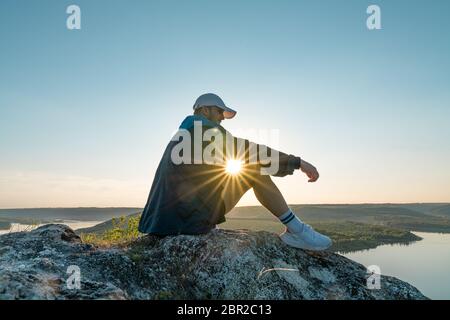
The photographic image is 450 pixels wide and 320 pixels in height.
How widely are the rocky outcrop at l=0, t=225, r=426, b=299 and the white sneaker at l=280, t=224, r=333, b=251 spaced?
0.12 metres

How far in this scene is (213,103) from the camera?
646cm

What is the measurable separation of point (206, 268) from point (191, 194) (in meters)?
1.22

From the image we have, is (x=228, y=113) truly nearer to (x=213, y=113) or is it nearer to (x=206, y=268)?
(x=213, y=113)

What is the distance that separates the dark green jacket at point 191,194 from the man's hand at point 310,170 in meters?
0.10

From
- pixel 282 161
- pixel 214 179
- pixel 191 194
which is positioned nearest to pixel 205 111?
pixel 214 179

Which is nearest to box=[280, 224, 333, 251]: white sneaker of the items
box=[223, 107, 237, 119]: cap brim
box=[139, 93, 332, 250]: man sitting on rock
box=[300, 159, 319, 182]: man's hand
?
box=[139, 93, 332, 250]: man sitting on rock

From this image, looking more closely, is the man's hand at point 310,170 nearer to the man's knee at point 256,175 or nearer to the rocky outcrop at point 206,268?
the man's knee at point 256,175

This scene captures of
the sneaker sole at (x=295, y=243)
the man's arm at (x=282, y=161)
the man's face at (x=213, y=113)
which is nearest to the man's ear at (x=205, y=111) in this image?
the man's face at (x=213, y=113)

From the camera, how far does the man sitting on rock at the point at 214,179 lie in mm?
5922

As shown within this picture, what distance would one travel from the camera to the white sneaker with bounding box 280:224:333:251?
593cm

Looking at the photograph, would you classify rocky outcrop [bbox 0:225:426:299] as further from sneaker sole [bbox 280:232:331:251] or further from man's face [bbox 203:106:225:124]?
man's face [bbox 203:106:225:124]
